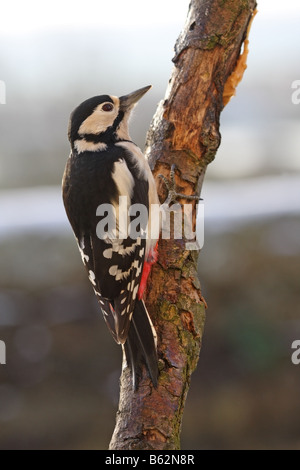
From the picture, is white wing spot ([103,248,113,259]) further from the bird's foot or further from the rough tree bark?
the bird's foot

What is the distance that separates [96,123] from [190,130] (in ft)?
1.02

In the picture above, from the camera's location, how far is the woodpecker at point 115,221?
1.86 m

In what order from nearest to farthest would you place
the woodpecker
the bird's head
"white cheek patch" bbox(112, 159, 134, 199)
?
1. the woodpecker
2. "white cheek patch" bbox(112, 159, 134, 199)
3. the bird's head

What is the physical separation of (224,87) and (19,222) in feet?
7.83

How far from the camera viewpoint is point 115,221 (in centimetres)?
197

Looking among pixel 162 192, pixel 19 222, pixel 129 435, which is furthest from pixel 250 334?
pixel 129 435

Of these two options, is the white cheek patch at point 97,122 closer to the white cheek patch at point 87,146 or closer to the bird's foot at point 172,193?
the white cheek patch at point 87,146

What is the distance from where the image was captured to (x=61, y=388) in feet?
12.6

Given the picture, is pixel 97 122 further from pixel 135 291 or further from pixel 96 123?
pixel 135 291

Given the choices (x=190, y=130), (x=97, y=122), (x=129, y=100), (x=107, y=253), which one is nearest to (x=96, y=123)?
(x=97, y=122)

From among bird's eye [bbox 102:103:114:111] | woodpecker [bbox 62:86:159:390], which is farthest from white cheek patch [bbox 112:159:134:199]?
bird's eye [bbox 102:103:114:111]

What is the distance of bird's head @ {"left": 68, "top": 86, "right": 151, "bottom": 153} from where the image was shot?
2.11m

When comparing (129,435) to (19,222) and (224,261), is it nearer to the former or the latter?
(224,261)

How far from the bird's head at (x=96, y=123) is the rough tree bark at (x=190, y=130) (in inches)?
5.3
